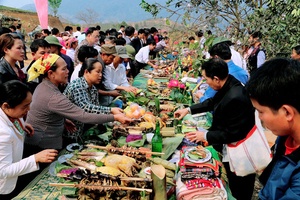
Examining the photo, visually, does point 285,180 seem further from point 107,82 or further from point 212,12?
point 212,12

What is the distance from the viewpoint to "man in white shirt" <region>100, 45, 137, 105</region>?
4.33 meters

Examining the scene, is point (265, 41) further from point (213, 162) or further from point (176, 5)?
point (213, 162)

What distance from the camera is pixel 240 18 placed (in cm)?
533

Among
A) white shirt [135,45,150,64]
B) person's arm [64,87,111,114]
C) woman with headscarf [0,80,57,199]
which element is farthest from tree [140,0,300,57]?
woman with headscarf [0,80,57,199]

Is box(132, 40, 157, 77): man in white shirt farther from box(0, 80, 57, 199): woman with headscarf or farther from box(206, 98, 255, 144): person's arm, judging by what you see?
box(0, 80, 57, 199): woman with headscarf

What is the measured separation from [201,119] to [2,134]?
7.77 feet

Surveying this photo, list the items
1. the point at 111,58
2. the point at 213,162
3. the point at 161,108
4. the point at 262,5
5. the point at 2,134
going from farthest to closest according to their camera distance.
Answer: the point at 262,5 → the point at 111,58 → the point at 161,108 → the point at 213,162 → the point at 2,134

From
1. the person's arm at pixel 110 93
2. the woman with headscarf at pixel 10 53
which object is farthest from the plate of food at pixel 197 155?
the woman with headscarf at pixel 10 53

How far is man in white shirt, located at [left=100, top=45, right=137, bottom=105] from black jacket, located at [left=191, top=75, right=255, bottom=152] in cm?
200

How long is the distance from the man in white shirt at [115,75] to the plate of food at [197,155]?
6.82 feet

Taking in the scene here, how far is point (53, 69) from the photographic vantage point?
257cm

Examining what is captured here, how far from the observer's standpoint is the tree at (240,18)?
16.5 ft

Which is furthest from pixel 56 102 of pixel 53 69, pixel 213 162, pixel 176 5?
pixel 176 5

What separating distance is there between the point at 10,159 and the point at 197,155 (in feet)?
4.76
